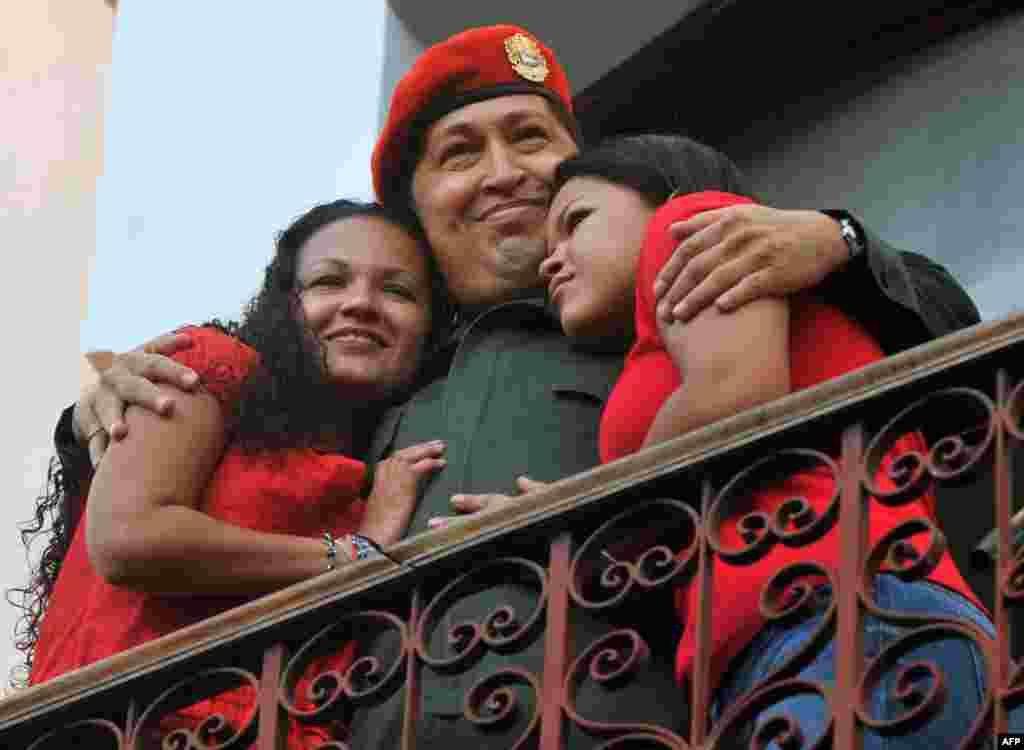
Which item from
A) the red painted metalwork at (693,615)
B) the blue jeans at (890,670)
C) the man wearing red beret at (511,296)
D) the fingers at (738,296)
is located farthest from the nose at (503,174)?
the blue jeans at (890,670)

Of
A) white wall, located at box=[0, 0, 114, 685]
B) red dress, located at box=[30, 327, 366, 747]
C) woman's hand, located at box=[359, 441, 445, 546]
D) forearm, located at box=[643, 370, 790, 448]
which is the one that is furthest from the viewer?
white wall, located at box=[0, 0, 114, 685]

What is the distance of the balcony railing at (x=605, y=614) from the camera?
5312mm

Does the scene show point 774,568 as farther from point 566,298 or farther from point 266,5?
point 266,5

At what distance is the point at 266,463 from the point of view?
22.0 feet

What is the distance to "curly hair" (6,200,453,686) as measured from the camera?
6.75 meters

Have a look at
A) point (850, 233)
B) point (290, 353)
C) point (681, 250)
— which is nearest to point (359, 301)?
point (290, 353)

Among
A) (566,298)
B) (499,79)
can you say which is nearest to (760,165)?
(499,79)

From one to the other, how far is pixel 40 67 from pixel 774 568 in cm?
592

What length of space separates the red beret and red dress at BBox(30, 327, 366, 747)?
74 centimetres

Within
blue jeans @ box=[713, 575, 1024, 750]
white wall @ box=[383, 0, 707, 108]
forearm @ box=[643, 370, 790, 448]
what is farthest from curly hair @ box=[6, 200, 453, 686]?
white wall @ box=[383, 0, 707, 108]

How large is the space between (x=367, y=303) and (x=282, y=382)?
321 millimetres

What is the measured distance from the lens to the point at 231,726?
608cm

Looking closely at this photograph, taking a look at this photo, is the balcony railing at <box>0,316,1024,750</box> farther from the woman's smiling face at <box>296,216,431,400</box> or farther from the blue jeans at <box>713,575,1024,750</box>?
the woman's smiling face at <box>296,216,431,400</box>

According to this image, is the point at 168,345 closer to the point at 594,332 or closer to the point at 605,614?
the point at 594,332
